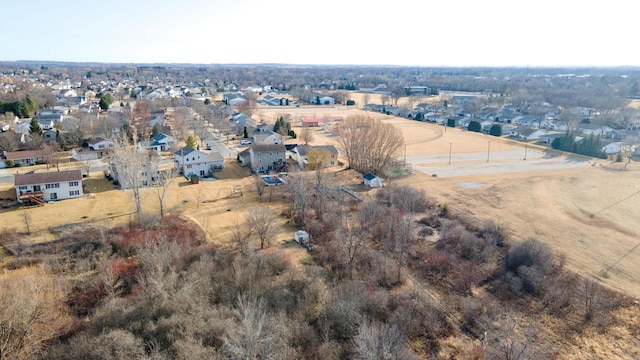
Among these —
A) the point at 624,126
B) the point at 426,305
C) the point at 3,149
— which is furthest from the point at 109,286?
the point at 624,126

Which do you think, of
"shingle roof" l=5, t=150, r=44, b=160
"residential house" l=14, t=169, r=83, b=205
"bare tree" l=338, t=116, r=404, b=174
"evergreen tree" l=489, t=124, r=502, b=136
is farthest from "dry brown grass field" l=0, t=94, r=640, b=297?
"evergreen tree" l=489, t=124, r=502, b=136

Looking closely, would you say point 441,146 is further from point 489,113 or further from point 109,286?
point 109,286

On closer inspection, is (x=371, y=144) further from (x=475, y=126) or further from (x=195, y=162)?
(x=475, y=126)

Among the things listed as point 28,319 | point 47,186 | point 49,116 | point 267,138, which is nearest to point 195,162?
point 47,186

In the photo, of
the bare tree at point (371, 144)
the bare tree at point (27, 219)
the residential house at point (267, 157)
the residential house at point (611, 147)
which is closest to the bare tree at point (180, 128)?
the residential house at point (267, 157)

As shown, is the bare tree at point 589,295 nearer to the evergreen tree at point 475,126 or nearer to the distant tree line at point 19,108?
the evergreen tree at point 475,126

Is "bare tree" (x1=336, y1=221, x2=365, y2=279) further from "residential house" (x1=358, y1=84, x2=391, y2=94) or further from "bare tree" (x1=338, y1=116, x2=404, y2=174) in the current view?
"residential house" (x1=358, y1=84, x2=391, y2=94)
